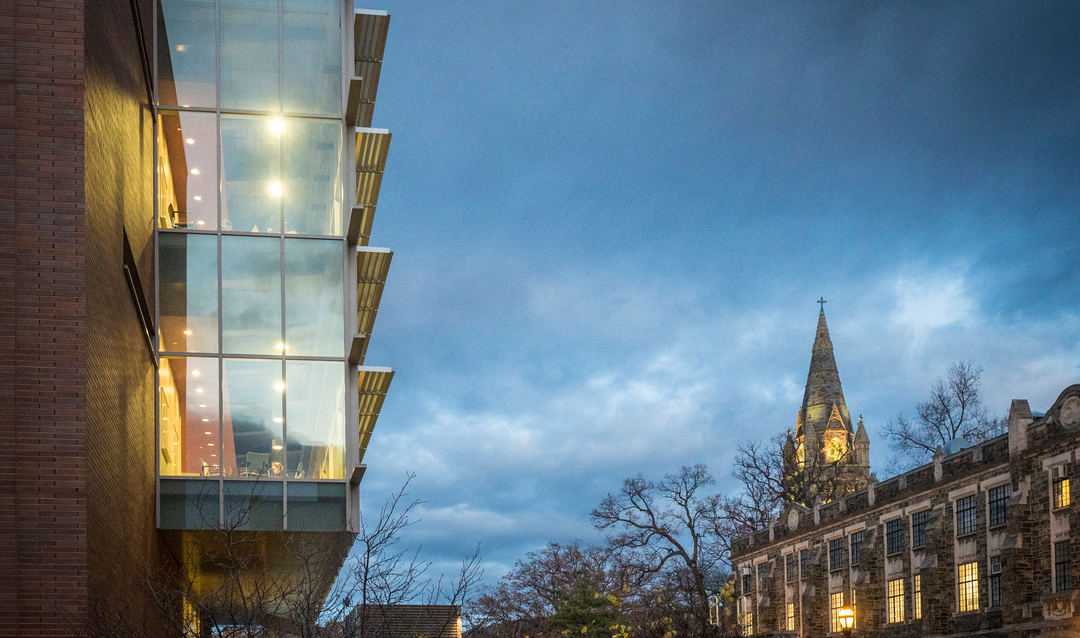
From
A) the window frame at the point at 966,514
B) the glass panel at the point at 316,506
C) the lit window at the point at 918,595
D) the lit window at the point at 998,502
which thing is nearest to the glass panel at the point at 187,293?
the glass panel at the point at 316,506

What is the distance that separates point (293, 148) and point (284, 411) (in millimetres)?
5979

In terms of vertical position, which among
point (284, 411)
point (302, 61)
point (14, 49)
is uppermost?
point (302, 61)

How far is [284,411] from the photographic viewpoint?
80.3ft

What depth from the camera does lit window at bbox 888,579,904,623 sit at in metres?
49.0

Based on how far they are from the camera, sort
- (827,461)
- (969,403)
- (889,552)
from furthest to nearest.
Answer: (827,461) → (969,403) → (889,552)

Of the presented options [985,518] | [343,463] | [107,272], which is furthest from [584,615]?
[107,272]

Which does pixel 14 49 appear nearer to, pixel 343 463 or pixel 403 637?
pixel 343 463

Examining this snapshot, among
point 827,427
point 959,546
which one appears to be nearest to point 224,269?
point 959,546

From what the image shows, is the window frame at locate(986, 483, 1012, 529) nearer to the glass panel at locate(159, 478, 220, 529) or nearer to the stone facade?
the stone facade

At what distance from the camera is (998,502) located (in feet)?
137

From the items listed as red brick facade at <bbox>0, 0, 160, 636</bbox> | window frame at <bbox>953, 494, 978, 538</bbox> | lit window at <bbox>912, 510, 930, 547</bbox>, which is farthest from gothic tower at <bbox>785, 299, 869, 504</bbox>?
red brick facade at <bbox>0, 0, 160, 636</bbox>

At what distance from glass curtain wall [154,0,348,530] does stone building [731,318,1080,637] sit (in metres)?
25.6

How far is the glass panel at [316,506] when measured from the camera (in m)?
24.0

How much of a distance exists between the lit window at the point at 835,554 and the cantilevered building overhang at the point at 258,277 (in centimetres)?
3571
